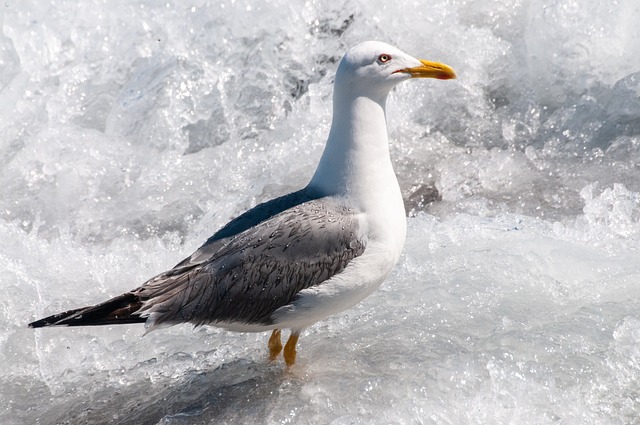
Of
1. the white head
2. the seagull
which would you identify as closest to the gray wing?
the seagull

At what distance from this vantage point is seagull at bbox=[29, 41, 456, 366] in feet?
11.3

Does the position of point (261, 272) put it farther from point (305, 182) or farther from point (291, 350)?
point (305, 182)

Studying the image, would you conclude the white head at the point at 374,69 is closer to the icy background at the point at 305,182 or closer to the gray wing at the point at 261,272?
the gray wing at the point at 261,272

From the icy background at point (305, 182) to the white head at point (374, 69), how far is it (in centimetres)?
96

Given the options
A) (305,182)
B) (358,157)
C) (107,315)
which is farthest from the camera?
(305,182)

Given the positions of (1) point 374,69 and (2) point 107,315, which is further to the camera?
(1) point 374,69

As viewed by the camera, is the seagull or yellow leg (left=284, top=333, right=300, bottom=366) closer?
the seagull

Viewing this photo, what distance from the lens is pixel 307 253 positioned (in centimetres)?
350

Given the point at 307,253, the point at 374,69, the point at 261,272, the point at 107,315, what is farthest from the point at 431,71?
the point at 107,315

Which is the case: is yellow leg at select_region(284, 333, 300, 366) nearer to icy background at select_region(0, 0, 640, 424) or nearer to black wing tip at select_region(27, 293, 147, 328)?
icy background at select_region(0, 0, 640, 424)

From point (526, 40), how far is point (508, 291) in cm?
267

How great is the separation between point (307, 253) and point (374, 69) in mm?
744

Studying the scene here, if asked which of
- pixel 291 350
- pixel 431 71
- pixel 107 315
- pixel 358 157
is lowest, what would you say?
pixel 291 350

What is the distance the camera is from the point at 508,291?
4102mm
